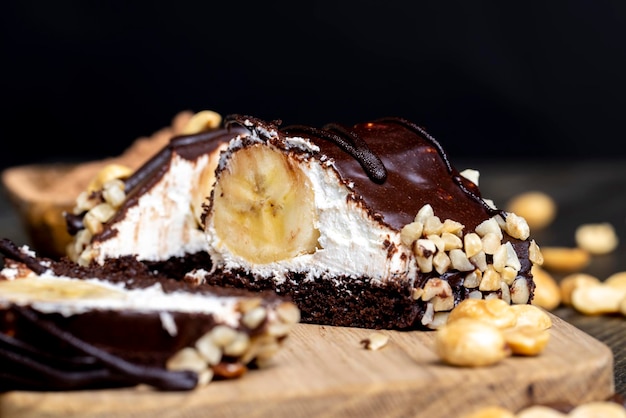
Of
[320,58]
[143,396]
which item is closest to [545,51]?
[320,58]

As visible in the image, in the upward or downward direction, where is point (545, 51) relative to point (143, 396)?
upward

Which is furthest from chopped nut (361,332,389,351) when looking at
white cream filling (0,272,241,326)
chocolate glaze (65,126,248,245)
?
chocolate glaze (65,126,248,245)

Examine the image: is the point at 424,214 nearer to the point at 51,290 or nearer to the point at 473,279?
the point at 473,279

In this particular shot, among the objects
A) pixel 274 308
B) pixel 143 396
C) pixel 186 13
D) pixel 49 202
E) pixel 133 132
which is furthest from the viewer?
pixel 133 132

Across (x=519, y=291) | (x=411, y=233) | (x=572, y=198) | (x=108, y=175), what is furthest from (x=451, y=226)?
(x=572, y=198)

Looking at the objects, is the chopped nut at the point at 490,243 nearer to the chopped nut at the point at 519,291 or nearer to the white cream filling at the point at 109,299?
the chopped nut at the point at 519,291

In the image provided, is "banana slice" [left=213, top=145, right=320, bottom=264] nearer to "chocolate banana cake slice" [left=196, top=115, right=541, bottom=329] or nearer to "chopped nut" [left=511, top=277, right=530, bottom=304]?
"chocolate banana cake slice" [left=196, top=115, right=541, bottom=329]

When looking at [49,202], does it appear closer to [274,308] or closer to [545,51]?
[274,308]

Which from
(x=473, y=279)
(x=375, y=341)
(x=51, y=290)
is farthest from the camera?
(x=473, y=279)
